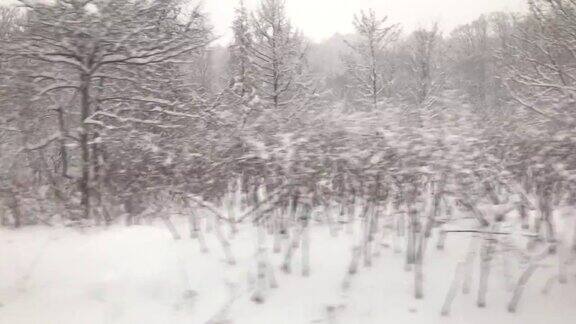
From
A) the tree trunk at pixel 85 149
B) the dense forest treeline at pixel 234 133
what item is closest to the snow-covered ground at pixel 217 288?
the dense forest treeline at pixel 234 133

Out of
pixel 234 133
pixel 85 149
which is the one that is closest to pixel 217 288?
pixel 234 133

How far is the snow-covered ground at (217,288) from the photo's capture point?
4.86 m

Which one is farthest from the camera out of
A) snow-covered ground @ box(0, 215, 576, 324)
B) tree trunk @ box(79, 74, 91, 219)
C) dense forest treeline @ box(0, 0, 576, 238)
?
tree trunk @ box(79, 74, 91, 219)

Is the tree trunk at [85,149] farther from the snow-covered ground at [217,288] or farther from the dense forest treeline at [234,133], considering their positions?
the snow-covered ground at [217,288]

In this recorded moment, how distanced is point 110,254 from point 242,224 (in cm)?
191

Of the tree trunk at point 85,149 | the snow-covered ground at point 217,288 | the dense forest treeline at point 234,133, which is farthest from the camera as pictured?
the tree trunk at point 85,149

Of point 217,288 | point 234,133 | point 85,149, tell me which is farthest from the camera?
point 85,149

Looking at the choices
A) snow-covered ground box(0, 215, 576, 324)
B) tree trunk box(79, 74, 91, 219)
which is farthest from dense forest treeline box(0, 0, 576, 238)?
snow-covered ground box(0, 215, 576, 324)

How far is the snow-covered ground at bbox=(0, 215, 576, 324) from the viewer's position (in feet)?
15.9

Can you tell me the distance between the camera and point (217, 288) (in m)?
5.31

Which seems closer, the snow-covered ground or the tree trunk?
the snow-covered ground

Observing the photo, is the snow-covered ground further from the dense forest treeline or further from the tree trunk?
the tree trunk

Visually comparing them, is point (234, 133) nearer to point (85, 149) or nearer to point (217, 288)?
point (217, 288)

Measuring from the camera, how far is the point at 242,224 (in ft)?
23.3
